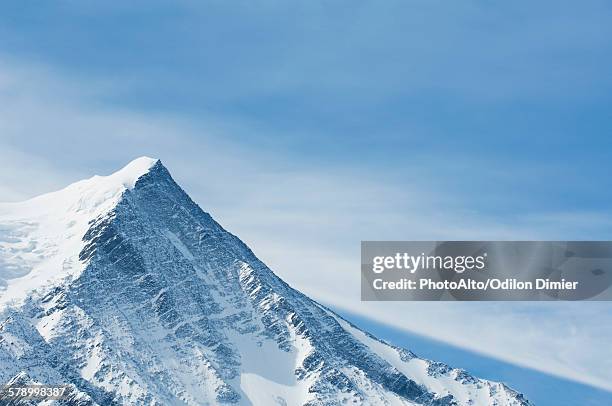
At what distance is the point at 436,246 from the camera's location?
171 meters

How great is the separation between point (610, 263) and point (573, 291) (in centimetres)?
1028

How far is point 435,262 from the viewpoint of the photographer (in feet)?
553

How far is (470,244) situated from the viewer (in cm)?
16900

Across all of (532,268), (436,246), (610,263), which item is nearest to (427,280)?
(436,246)

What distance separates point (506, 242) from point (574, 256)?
1212 centimetres

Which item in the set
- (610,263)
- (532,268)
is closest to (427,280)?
(532,268)

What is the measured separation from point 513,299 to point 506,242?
35.8ft

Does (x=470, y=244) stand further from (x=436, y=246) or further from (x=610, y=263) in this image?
(x=610, y=263)

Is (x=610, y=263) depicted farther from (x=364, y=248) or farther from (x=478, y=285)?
(x=364, y=248)

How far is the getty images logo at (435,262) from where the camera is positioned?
547 feet

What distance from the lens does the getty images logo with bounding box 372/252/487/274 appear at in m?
167

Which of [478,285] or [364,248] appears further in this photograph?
[364,248]

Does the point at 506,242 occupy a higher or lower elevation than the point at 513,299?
higher

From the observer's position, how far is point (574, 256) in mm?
170375
